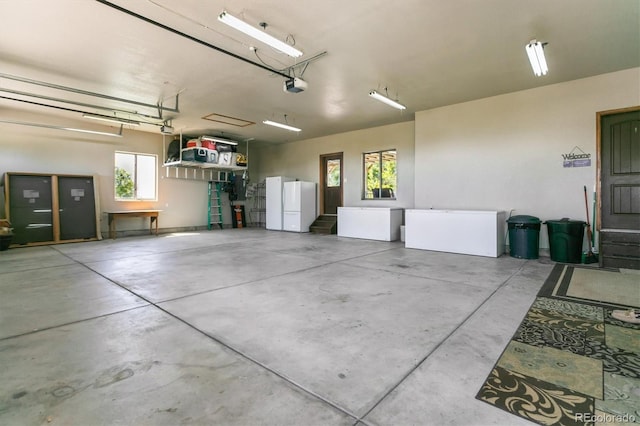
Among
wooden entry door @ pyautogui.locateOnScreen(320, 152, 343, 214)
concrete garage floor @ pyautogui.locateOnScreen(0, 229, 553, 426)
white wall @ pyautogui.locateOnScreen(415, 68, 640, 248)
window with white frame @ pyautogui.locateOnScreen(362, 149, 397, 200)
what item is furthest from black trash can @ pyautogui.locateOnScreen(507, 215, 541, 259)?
wooden entry door @ pyautogui.locateOnScreen(320, 152, 343, 214)

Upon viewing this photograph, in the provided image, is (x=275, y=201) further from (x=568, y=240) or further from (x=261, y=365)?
(x=261, y=365)

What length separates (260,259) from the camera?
17.5 feet

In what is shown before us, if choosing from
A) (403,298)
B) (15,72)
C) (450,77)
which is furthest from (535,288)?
(15,72)

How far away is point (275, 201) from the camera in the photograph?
35.0 feet

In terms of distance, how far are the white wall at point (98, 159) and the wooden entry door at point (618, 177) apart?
35.4 feet

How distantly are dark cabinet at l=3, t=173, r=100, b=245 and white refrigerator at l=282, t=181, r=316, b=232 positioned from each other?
5.52 meters

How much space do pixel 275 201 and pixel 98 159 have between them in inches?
211

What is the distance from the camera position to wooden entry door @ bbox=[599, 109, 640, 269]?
4.82 meters

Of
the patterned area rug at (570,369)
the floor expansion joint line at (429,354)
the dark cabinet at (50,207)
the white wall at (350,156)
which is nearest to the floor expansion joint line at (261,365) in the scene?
the floor expansion joint line at (429,354)

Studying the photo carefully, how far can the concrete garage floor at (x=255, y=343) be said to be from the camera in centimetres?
148

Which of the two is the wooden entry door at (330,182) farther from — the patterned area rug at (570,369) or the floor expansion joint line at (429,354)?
the patterned area rug at (570,369)

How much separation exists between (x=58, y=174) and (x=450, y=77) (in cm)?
954

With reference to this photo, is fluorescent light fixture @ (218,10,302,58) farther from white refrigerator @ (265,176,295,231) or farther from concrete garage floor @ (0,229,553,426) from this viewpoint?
white refrigerator @ (265,176,295,231)

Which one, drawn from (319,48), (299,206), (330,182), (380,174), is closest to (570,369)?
(319,48)
